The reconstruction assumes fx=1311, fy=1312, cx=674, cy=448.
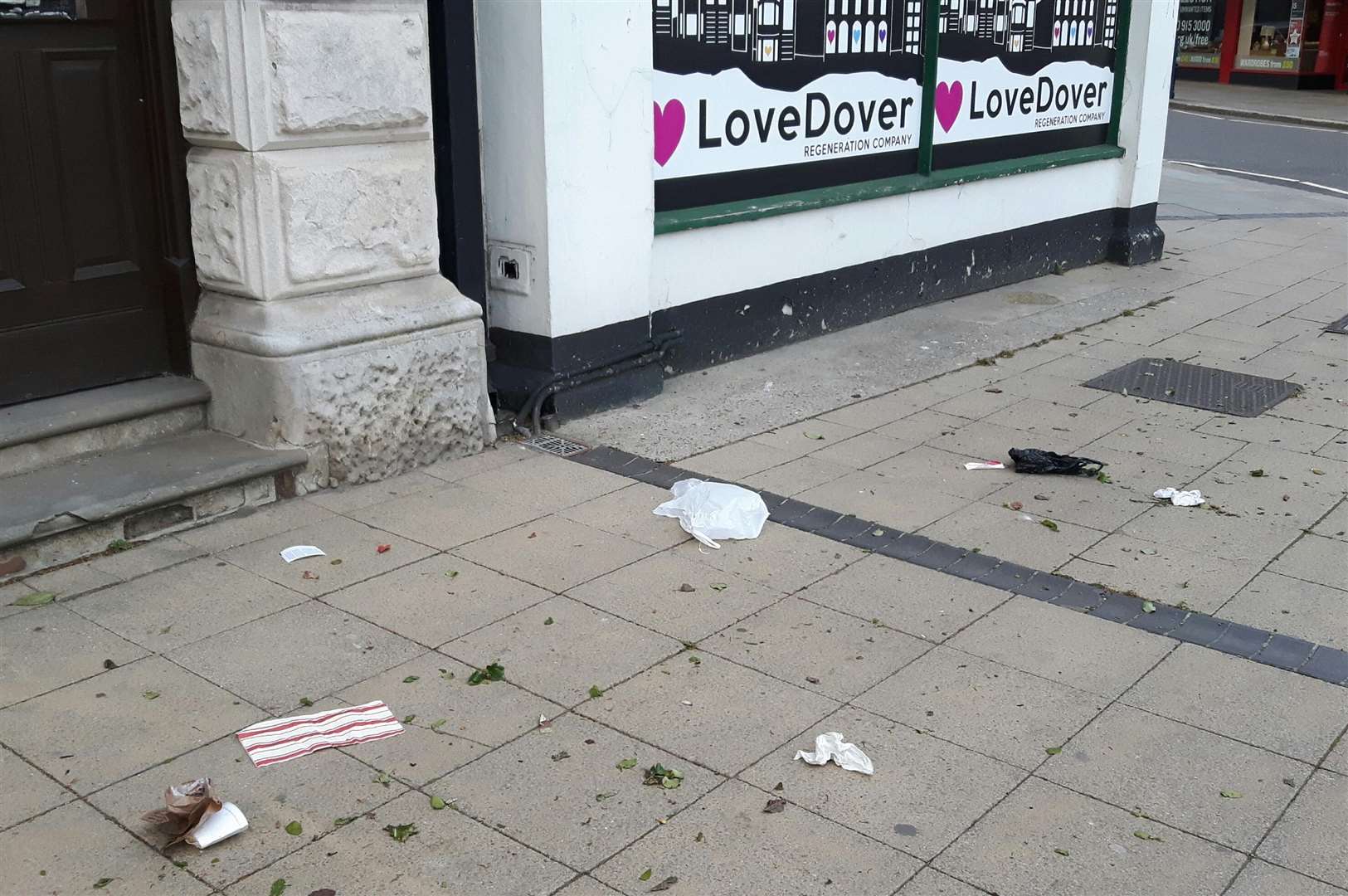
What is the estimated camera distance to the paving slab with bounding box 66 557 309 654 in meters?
4.49

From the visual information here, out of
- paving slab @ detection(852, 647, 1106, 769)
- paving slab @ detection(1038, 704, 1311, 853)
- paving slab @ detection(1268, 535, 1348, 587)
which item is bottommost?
paving slab @ detection(1038, 704, 1311, 853)

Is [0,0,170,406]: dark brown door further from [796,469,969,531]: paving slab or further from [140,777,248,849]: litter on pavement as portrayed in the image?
[796,469,969,531]: paving slab

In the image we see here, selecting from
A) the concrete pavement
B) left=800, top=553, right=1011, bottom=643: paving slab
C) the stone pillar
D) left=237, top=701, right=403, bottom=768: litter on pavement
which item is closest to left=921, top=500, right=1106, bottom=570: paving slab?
the concrete pavement

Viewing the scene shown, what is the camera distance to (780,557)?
527 centimetres

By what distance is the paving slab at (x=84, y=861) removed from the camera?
10.5ft

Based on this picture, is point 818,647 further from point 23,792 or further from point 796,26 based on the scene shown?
point 796,26

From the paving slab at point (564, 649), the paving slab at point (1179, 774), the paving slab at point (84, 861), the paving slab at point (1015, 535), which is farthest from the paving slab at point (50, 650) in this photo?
the paving slab at point (1015, 535)

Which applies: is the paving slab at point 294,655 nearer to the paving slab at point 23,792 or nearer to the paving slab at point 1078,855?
the paving slab at point 23,792

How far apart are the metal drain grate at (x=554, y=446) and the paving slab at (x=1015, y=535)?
1819 millimetres

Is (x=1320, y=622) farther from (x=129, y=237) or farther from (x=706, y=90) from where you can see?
(x=129, y=237)

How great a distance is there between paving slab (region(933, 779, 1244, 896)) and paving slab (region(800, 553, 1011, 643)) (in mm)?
1064

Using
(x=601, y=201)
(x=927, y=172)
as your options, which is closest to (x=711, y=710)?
(x=601, y=201)

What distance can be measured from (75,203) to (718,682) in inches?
134

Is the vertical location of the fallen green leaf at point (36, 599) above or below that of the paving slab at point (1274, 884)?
above
